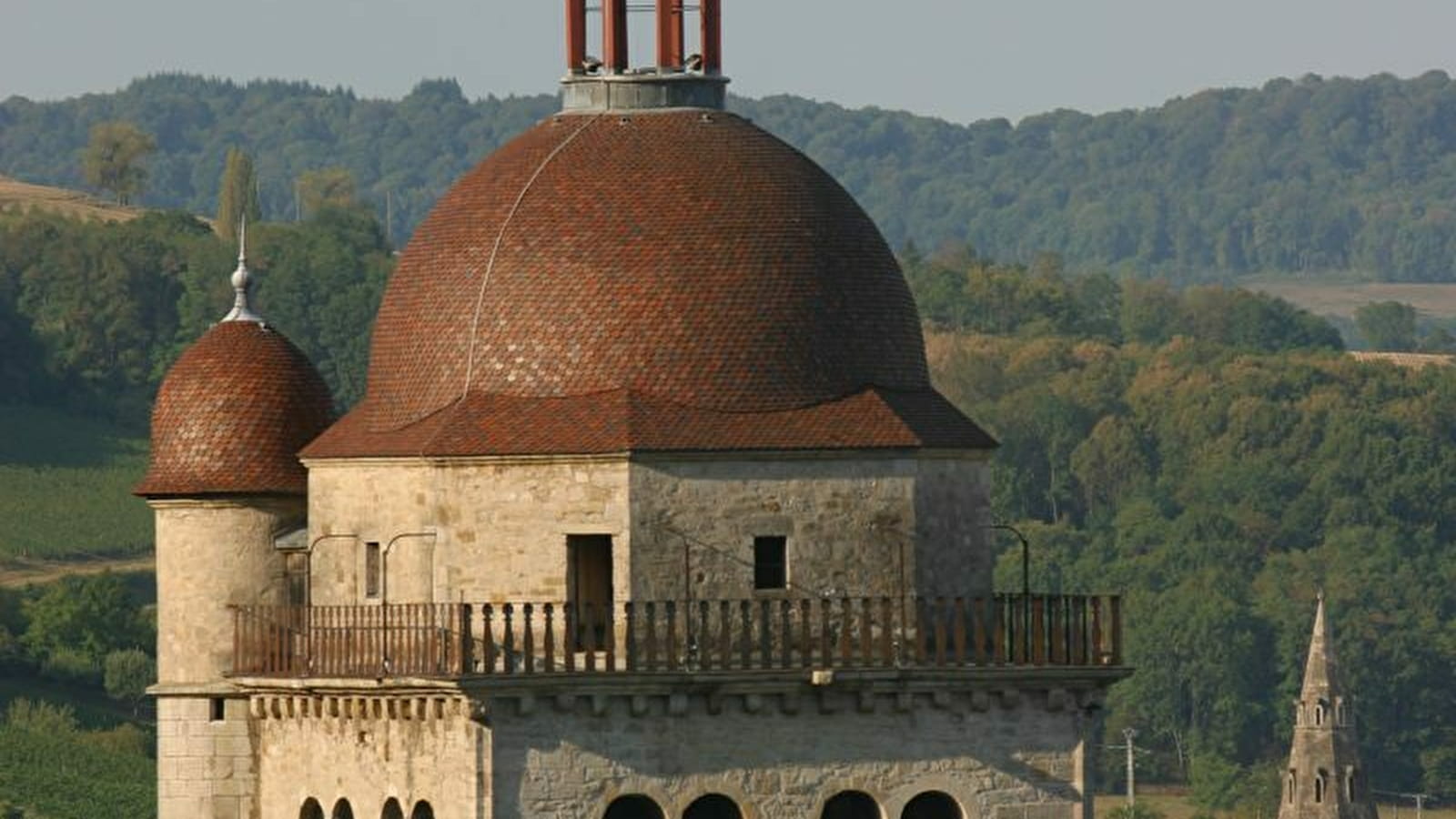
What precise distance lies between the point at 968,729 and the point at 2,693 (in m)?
137

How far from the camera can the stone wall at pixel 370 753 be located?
61.1 metres

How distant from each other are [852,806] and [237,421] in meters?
9.83

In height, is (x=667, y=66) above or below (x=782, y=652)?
above

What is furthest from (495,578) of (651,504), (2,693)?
(2,693)

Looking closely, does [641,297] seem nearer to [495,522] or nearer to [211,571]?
[495,522]

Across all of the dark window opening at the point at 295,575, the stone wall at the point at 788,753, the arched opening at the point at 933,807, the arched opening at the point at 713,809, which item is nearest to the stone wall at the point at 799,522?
the stone wall at the point at 788,753

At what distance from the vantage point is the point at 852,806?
63.0 m

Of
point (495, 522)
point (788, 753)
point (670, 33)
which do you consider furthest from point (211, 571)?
point (788, 753)

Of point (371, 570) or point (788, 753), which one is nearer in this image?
point (788, 753)

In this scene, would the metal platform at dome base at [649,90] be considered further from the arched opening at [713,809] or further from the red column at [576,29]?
the arched opening at [713,809]

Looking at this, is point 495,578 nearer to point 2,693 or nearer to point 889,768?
point 889,768

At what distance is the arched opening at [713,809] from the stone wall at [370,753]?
2.72 m

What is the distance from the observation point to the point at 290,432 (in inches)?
2675

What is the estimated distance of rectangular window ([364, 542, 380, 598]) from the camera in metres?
63.5
